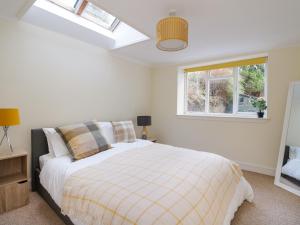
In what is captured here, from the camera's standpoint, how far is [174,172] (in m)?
1.55

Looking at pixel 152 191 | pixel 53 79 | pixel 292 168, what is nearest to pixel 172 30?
pixel 152 191

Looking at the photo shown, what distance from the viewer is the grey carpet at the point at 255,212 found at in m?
1.72

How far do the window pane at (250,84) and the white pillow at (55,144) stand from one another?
10.5 ft

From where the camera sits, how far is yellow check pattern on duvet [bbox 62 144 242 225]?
1065mm

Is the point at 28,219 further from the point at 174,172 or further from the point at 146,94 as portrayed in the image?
the point at 146,94

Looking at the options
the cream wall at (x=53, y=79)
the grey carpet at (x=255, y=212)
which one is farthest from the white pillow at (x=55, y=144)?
the grey carpet at (x=255, y=212)

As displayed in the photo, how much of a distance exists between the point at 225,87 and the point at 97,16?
2741 mm

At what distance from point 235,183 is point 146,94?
284cm

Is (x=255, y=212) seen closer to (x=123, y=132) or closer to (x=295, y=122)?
(x=295, y=122)

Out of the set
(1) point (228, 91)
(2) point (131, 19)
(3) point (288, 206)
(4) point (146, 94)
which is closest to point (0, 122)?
(2) point (131, 19)

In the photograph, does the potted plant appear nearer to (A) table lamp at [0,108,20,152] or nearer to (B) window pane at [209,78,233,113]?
(B) window pane at [209,78,233,113]

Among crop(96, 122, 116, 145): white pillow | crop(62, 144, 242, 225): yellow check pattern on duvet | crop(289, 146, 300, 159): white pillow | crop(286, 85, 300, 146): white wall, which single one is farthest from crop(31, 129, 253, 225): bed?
crop(286, 85, 300, 146): white wall

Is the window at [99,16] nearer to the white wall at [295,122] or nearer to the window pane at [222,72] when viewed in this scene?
the window pane at [222,72]

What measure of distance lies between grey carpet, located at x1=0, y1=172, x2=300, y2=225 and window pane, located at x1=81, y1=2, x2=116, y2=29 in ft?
8.58
